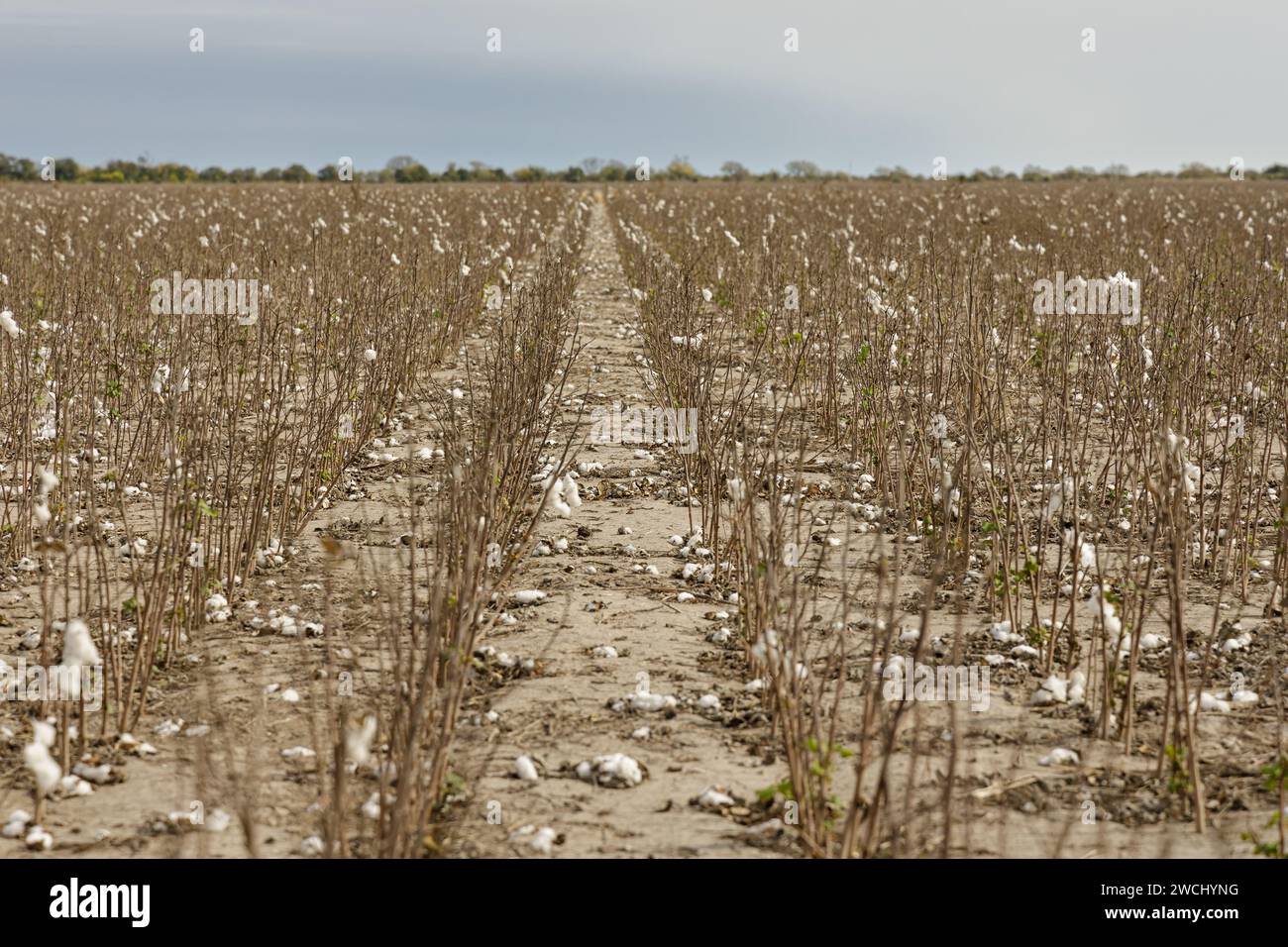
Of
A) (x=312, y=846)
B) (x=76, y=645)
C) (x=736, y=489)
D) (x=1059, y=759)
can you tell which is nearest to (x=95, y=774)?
(x=76, y=645)

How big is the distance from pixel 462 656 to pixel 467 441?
3.29 metres

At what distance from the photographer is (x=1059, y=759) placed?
3555 mm

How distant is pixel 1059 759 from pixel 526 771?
157 centimetres

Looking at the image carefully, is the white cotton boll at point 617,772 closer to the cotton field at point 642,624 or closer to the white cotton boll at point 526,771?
the cotton field at point 642,624

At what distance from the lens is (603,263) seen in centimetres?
1980

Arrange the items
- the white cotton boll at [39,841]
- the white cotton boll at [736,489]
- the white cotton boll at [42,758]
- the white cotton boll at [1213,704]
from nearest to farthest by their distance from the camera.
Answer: the white cotton boll at [42,758]
the white cotton boll at [39,841]
the white cotton boll at [1213,704]
the white cotton boll at [736,489]

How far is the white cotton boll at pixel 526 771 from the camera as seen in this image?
11.4ft

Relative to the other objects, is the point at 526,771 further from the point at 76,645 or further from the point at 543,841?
the point at 76,645

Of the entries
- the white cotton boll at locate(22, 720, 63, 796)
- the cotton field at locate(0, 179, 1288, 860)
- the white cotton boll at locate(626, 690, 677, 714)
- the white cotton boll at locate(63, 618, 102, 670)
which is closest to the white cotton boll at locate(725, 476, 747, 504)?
the cotton field at locate(0, 179, 1288, 860)

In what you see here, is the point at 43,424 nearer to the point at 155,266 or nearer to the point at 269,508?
the point at 269,508

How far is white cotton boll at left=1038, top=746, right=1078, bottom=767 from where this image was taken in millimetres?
3547

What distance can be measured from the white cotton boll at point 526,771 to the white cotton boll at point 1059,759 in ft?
4.90

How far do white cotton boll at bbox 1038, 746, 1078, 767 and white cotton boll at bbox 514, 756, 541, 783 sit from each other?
149cm

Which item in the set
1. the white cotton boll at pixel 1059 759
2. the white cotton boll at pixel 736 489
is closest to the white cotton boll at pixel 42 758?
the white cotton boll at pixel 736 489
